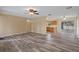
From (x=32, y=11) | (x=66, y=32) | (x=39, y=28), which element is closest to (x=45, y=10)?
(x=32, y=11)

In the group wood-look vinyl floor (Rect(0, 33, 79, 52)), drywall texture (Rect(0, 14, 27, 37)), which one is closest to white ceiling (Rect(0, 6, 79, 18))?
drywall texture (Rect(0, 14, 27, 37))

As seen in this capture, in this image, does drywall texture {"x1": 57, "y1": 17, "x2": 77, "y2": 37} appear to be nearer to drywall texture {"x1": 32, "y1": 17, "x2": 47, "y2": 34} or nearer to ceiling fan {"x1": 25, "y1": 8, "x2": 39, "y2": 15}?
drywall texture {"x1": 32, "y1": 17, "x2": 47, "y2": 34}

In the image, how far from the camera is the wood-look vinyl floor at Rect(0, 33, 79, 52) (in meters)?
1.92

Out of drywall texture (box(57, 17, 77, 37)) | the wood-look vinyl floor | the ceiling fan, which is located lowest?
the wood-look vinyl floor

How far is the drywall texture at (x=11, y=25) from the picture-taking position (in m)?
1.93

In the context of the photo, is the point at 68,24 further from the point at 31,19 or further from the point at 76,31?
the point at 31,19

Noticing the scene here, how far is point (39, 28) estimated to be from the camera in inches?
82.1

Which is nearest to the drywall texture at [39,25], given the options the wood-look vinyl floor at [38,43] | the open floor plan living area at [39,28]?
the open floor plan living area at [39,28]

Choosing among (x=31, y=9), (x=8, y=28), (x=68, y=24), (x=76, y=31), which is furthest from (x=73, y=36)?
(x=8, y=28)

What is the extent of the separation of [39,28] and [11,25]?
60cm

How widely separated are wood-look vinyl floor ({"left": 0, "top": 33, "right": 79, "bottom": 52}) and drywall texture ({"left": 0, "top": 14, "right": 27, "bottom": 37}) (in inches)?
4.3

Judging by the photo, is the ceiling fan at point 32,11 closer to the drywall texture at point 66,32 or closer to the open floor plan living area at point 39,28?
the open floor plan living area at point 39,28

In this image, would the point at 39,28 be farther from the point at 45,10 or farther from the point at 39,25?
the point at 45,10
